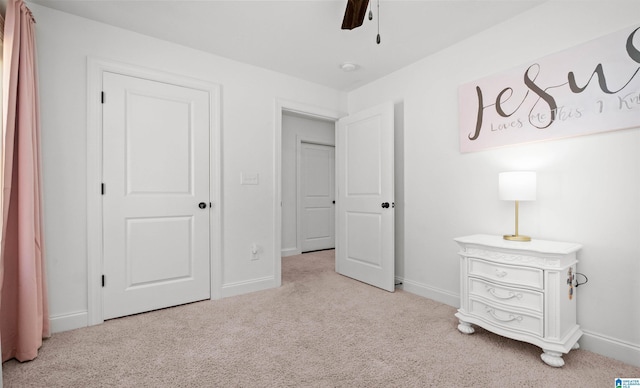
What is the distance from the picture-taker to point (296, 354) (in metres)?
1.89

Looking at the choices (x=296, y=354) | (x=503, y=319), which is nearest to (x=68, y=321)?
(x=296, y=354)

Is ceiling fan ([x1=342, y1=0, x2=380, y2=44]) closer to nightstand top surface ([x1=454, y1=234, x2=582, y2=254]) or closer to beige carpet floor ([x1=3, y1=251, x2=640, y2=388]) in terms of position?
Result: nightstand top surface ([x1=454, y1=234, x2=582, y2=254])

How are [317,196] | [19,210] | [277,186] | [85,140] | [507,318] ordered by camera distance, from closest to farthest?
[19,210] → [507,318] → [85,140] → [277,186] → [317,196]

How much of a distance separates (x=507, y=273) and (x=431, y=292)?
3.39 feet

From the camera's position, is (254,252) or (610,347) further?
(254,252)

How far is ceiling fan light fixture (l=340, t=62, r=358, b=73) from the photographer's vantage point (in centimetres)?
310

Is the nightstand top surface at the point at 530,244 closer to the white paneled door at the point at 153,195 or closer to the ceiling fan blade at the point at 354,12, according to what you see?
the ceiling fan blade at the point at 354,12

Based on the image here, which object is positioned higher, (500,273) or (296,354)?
(500,273)

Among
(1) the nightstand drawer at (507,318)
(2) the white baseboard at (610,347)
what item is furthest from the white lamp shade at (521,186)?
(2) the white baseboard at (610,347)

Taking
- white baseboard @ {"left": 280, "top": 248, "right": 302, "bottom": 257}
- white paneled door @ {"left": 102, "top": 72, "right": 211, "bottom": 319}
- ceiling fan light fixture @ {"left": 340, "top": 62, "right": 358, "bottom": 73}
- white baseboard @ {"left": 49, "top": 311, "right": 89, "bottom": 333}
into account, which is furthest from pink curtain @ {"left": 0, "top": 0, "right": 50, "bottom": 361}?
white baseboard @ {"left": 280, "top": 248, "right": 302, "bottom": 257}

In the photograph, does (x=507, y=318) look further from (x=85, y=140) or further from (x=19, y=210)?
(x=85, y=140)

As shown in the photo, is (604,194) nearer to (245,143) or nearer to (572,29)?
(572,29)

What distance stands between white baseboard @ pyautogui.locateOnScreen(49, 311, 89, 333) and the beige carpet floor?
0.11 m

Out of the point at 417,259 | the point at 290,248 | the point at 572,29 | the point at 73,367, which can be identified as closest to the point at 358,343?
the point at 417,259
